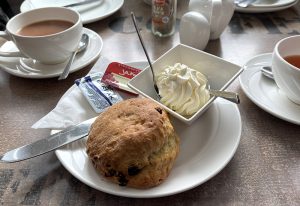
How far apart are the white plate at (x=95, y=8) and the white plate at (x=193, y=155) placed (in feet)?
2.13

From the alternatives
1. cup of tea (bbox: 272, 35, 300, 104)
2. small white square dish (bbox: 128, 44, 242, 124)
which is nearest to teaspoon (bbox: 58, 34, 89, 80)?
small white square dish (bbox: 128, 44, 242, 124)

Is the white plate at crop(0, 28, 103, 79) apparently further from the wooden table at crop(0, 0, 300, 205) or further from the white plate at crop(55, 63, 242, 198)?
the white plate at crop(55, 63, 242, 198)

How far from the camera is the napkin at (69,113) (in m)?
0.67

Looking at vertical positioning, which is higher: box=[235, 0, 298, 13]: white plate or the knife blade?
the knife blade

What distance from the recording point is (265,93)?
77 centimetres

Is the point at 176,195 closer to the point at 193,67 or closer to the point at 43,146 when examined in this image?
the point at 43,146

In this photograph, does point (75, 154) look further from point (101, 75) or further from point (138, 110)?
point (101, 75)

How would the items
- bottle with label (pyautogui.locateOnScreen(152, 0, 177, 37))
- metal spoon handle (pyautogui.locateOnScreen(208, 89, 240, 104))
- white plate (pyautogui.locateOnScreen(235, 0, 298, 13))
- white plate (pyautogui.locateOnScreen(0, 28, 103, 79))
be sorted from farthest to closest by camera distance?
white plate (pyautogui.locateOnScreen(235, 0, 298, 13)) < bottle with label (pyautogui.locateOnScreen(152, 0, 177, 37)) < white plate (pyautogui.locateOnScreen(0, 28, 103, 79)) < metal spoon handle (pyautogui.locateOnScreen(208, 89, 240, 104))

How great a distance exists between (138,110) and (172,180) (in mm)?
155

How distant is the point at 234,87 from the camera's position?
0.83 m

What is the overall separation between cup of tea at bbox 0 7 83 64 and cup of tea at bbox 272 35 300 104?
565 mm

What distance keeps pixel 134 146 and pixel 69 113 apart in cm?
25

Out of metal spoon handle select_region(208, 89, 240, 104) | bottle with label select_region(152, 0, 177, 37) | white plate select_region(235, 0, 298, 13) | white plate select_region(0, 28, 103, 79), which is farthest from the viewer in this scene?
white plate select_region(235, 0, 298, 13)

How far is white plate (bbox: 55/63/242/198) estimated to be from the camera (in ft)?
1.73
